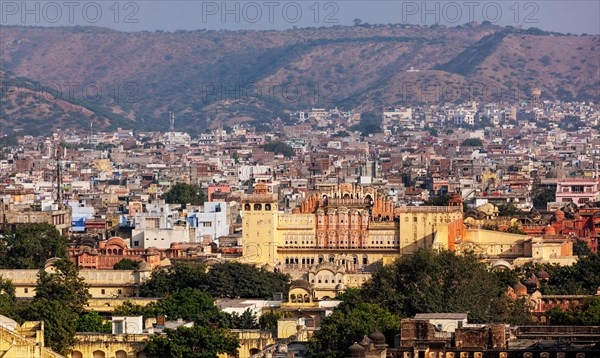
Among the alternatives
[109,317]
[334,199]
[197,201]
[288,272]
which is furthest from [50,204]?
[109,317]

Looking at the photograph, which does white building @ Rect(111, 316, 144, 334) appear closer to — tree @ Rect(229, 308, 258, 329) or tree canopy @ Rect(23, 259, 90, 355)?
tree canopy @ Rect(23, 259, 90, 355)

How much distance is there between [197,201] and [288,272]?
4426 cm

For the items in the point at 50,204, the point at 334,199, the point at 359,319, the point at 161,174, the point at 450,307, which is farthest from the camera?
the point at 161,174

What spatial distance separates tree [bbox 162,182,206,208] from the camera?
119512 millimetres

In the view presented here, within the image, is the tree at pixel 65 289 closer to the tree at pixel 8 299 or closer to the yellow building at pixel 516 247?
the tree at pixel 8 299

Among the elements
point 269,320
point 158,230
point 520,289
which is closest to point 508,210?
point 158,230

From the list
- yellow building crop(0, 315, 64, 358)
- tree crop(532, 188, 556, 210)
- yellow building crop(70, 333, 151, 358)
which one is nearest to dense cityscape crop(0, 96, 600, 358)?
yellow building crop(70, 333, 151, 358)

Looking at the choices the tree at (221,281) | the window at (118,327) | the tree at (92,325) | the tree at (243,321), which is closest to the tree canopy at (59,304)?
the tree at (92,325)

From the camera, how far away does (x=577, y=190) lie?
121250mm

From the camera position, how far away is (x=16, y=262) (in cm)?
7869

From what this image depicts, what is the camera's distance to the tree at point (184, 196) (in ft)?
392

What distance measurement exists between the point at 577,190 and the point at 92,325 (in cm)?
6807

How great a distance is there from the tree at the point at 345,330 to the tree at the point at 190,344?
2.27m

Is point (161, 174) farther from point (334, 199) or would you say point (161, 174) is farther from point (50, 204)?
point (334, 199)
